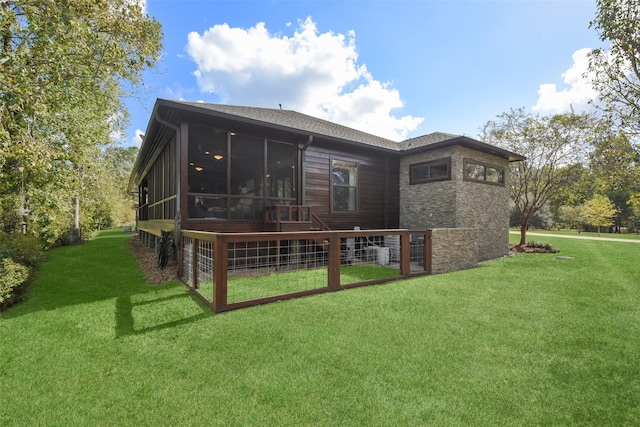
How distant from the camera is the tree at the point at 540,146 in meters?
11.2

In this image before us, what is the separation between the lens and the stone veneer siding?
8.46 meters

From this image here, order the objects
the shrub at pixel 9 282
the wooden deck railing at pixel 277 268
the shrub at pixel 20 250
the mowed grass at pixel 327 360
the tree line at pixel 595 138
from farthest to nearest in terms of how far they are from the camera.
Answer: the shrub at pixel 20 250 → the tree line at pixel 595 138 → the shrub at pixel 9 282 → the wooden deck railing at pixel 277 268 → the mowed grass at pixel 327 360

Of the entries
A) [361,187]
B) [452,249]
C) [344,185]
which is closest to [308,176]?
[344,185]

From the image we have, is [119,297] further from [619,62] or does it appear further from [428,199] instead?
[619,62]

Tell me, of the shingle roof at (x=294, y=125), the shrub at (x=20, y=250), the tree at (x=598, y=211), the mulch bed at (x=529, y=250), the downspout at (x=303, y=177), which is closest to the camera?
the shrub at (x=20, y=250)

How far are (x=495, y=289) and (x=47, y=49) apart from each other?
348 inches

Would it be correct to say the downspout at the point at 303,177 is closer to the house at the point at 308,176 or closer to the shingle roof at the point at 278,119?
the house at the point at 308,176

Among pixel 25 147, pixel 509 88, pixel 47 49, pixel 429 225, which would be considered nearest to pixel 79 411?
pixel 25 147

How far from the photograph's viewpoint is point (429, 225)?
29.7ft

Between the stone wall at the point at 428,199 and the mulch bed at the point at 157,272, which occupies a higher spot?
the stone wall at the point at 428,199

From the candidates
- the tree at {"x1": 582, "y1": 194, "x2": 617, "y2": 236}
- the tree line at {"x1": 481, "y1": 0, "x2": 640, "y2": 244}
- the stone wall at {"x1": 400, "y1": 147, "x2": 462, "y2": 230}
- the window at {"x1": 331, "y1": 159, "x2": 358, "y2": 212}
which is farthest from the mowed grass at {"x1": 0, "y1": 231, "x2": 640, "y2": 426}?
the tree at {"x1": 582, "y1": 194, "x2": 617, "y2": 236}

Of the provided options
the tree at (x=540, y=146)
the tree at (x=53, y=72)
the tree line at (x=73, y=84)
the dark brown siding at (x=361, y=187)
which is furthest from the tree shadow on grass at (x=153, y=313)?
the tree at (x=540, y=146)

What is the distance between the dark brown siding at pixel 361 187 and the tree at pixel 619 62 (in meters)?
5.35

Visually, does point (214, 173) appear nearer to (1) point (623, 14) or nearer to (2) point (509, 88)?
(1) point (623, 14)
